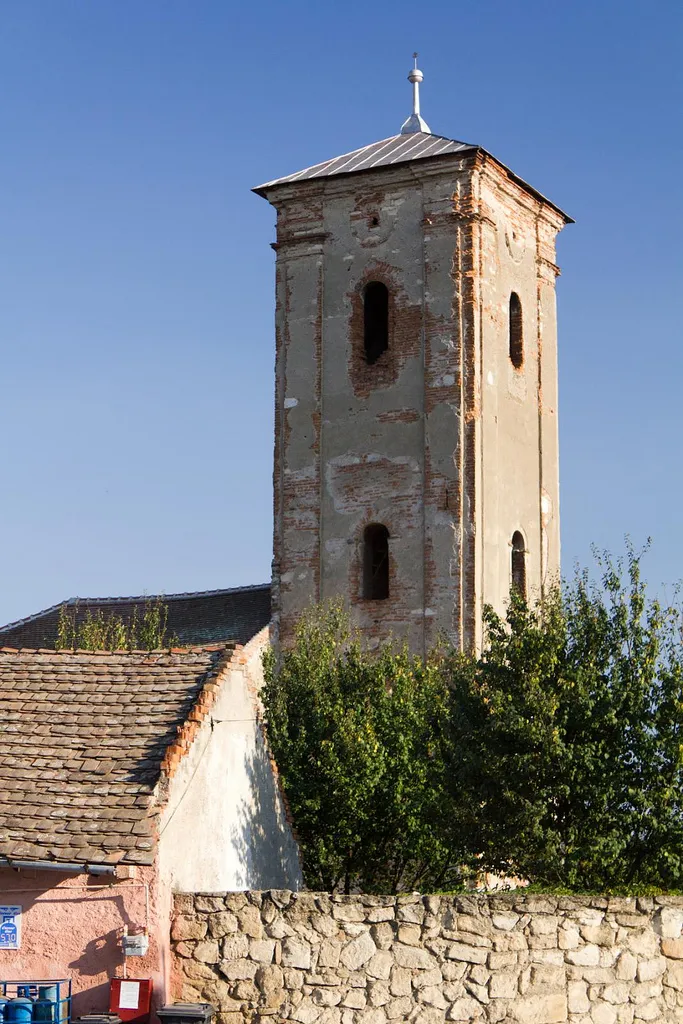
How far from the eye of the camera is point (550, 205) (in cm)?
3256

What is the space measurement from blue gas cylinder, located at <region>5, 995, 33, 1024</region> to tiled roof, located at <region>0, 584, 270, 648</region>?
1427 cm

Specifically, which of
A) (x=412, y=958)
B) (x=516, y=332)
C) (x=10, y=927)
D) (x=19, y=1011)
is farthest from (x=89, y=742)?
(x=516, y=332)

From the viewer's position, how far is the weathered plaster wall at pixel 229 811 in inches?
607

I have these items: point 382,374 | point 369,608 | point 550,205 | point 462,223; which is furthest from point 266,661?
point 550,205

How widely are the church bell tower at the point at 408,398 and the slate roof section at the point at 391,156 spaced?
2.3 inches

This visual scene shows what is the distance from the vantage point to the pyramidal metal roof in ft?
98.0

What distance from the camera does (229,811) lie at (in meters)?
16.8

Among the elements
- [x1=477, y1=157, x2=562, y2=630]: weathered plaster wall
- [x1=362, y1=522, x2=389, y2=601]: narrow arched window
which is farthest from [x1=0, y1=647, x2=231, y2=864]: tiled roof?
[x1=477, y1=157, x2=562, y2=630]: weathered plaster wall

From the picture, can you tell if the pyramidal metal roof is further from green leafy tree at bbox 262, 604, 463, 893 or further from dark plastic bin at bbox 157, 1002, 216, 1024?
dark plastic bin at bbox 157, 1002, 216, 1024

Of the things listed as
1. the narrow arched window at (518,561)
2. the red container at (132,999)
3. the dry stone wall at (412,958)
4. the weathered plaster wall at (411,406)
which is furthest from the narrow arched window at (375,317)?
the red container at (132,999)

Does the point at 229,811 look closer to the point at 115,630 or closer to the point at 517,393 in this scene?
the point at 115,630

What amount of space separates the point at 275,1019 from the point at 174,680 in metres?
4.11

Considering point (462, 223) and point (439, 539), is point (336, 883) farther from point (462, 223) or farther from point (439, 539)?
point (462, 223)

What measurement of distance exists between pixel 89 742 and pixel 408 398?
569 inches
